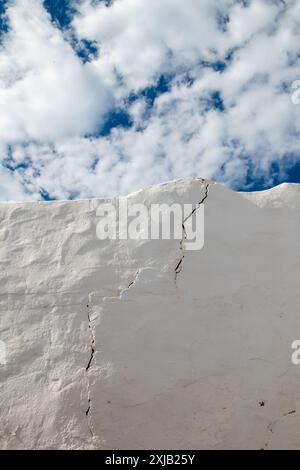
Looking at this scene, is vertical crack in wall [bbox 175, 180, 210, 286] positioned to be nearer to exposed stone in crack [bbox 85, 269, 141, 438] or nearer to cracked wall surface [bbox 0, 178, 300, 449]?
cracked wall surface [bbox 0, 178, 300, 449]

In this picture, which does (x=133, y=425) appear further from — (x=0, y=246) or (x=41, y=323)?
(x=0, y=246)

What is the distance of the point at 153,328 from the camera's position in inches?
133

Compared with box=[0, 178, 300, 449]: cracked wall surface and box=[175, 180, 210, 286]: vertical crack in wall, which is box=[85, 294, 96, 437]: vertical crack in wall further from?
box=[175, 180, 210, 286]: vertical crack in wall

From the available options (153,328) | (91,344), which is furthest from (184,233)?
(91,344)

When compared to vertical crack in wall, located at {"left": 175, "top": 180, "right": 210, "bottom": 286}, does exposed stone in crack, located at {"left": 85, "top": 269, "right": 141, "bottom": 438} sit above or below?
below

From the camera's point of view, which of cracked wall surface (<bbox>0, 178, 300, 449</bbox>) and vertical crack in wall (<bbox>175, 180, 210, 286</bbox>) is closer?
cracked wall surface (<bbox>0, 178, 300, 449</bbox>)

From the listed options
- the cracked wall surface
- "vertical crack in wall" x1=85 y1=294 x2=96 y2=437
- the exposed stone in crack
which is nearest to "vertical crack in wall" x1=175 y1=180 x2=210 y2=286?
the cracked wall surface

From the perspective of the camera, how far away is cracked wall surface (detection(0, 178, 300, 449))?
3135mm

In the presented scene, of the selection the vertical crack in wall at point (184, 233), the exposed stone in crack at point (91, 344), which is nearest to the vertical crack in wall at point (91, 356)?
the exposed stone in crack at point (91, 344)

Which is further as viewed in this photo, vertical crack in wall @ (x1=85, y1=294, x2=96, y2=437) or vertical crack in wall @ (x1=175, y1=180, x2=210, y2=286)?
vertical crack in wall @ (x1=175, y1=180, x2=210, y2=286)

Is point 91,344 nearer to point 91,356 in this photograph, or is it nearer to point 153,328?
point 91,356

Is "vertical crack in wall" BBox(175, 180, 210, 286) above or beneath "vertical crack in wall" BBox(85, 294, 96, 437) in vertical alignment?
above

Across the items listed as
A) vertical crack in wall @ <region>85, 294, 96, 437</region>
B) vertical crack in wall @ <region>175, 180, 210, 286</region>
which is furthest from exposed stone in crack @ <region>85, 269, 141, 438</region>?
vertical crack in wall @ <region>175, 180, 210, 286</region>

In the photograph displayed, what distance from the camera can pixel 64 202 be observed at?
3.83 m
